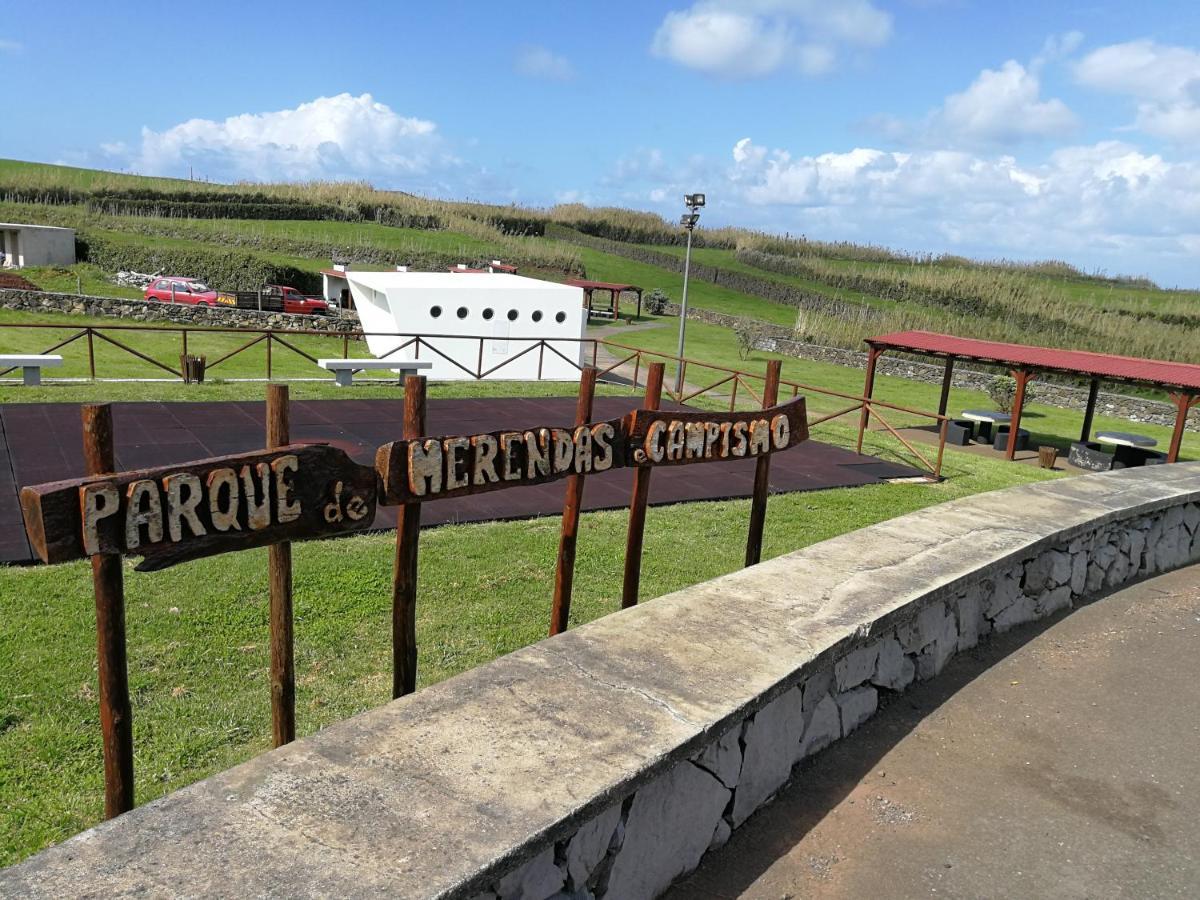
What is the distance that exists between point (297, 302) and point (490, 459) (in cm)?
3107

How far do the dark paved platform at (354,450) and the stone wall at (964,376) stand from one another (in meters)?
14.1

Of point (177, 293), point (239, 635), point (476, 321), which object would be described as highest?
point (476, 321)

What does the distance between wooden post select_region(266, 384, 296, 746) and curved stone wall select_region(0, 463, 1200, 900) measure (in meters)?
0.55

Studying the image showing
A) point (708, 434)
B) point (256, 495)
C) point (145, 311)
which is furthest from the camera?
point (145, 311)

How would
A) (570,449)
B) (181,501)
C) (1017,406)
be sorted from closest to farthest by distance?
(181,501) < (570,449) < (1017,406)

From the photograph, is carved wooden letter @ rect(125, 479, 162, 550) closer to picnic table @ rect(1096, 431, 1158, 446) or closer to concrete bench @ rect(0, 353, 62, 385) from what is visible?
concrete bench @ rect(0, 353, 62, 385)

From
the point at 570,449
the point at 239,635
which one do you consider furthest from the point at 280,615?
the point at 239,635

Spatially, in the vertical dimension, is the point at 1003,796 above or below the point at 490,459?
below

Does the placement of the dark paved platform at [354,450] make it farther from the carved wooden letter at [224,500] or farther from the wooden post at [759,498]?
the carved wooden letter at [224,500]

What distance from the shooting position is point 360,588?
5.86 metres

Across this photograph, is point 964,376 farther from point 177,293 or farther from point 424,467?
point 424,467

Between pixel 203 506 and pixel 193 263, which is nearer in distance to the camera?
pixel 203 506

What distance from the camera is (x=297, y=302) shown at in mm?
32156

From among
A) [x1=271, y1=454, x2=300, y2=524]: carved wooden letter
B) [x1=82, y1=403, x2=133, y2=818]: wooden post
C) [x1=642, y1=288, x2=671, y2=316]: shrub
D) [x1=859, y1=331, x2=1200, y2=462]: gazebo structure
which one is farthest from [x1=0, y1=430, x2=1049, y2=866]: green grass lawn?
[x1=642, y1=288, x2=671, y2=316]: shrub
